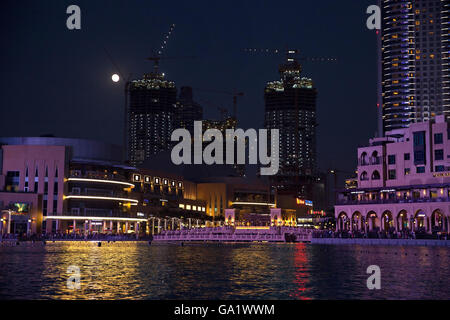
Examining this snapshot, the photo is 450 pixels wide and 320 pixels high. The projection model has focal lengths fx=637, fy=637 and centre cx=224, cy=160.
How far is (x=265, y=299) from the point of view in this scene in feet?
133

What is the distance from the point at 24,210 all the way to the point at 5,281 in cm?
10306

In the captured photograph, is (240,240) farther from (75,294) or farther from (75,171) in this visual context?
(75,294)

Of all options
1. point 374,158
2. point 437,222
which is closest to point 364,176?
point 374,158

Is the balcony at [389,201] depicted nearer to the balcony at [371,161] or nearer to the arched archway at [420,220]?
the arched archway at [420,220]

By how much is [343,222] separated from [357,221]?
4906 mm

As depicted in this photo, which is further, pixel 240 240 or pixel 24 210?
pixel 240 240

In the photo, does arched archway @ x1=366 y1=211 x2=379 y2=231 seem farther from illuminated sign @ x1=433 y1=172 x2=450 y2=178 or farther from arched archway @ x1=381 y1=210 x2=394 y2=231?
illuminated sign @ x1=433 y1=172 x2=450 y2=178

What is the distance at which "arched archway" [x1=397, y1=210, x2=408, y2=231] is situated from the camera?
469 feet

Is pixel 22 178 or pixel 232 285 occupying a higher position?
pixel 22 178

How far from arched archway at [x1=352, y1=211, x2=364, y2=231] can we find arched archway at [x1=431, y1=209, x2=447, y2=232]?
1731cm

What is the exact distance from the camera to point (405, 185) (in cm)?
14375

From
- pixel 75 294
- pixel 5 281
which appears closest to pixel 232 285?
pixel 75 294

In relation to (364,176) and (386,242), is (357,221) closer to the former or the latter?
(364,176)

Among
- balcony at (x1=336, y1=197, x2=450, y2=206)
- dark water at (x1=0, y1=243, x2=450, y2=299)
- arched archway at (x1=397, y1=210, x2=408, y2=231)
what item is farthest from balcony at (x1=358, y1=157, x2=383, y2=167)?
dark water at (x1=0, y1=243, x2=450, y2=299)
